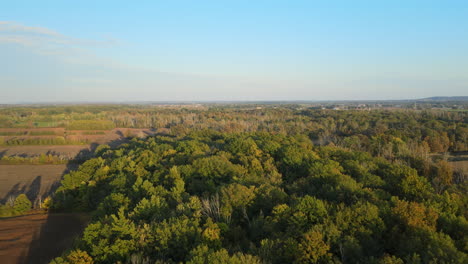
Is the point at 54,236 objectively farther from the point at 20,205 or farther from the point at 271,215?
the point at 271,215

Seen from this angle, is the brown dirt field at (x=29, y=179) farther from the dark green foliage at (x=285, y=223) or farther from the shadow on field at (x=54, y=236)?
the dark green foliage at (x=285, y=223)

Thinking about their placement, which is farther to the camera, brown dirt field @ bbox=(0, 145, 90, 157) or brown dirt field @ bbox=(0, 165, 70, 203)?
brown dirt field @ bbox=(0, 145, 90, 157)

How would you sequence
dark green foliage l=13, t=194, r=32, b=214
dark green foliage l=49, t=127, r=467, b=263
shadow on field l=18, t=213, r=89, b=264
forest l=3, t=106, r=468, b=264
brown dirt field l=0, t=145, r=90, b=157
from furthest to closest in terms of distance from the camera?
brown dirt field l=0, t=145, r=90, b=157
dark green foliage l=13, t=194, r=32, b=214
shadow on field l=18, t=213, r=89, b=264
forest l=3, t=106, r=468, b=264
dark green foliage l=49, t=127, r=467, b=263

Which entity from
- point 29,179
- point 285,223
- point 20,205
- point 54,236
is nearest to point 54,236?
point 54,236

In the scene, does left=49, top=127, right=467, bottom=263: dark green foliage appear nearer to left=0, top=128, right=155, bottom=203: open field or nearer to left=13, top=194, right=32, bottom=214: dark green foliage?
left=13, top=194, right=32, bottom=214: dark green foliage

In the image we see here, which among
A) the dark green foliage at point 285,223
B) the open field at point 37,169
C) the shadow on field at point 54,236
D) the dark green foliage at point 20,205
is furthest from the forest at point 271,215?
the open field at point 37,169

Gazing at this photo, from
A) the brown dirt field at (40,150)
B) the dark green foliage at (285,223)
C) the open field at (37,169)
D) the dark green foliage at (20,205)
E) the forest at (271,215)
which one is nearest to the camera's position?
the dark green foliage at (285,223)

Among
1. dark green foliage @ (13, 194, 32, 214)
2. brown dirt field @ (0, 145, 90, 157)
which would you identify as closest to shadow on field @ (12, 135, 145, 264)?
dark green foliage @ (13, 194, 32, 214)
